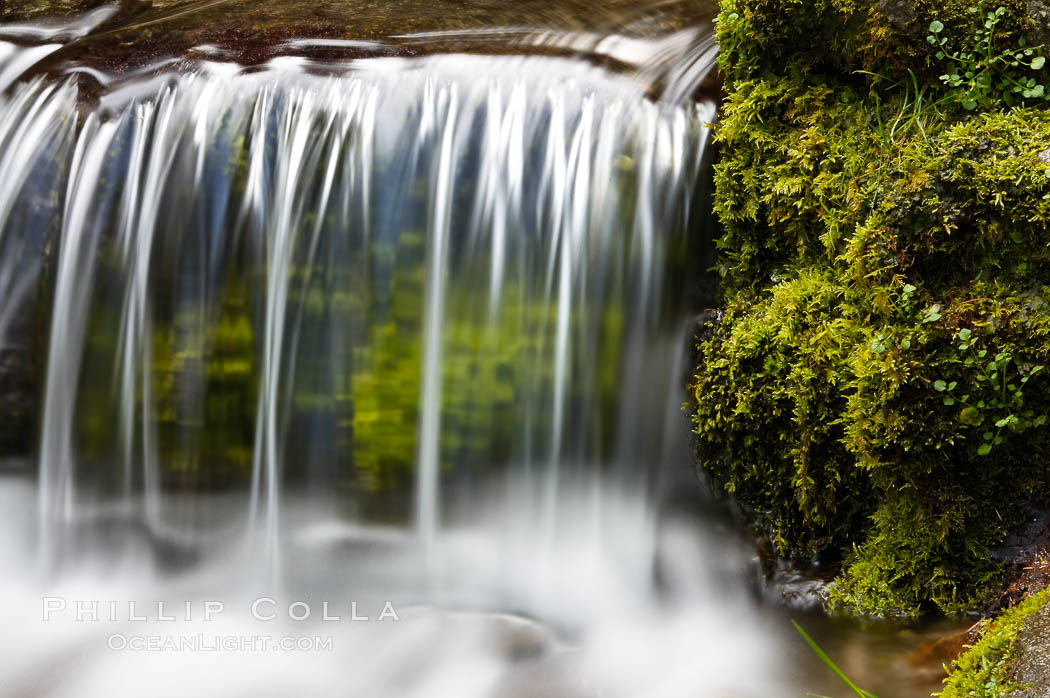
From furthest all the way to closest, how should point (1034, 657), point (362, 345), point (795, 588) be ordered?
point (362, 345) → point (795, 588) → point (1034, 657)

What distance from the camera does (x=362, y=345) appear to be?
3711 mm

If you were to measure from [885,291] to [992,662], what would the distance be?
105 cm

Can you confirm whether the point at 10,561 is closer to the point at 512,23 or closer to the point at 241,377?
the point at 241,377

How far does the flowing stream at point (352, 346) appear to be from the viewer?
11.4 feet

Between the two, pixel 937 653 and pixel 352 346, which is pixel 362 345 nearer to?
pixel 352 346

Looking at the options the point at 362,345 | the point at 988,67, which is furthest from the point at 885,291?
the point at 362,345

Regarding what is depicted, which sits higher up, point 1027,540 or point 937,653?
point 1027,540

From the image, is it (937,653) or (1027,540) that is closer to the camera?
(937,653)

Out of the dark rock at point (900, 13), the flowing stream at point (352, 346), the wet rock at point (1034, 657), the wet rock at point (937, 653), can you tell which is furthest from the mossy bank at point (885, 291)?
the wet rock at point (1034, 657)

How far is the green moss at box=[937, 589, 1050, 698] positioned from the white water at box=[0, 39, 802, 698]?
3.46 feet

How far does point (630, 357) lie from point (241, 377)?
5.25 feet

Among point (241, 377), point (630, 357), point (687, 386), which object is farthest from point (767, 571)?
point (241, 377)

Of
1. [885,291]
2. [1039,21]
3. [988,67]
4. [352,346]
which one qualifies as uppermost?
[1039,21]

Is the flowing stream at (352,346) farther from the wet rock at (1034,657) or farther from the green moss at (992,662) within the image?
the wet rock at (1034,657)
